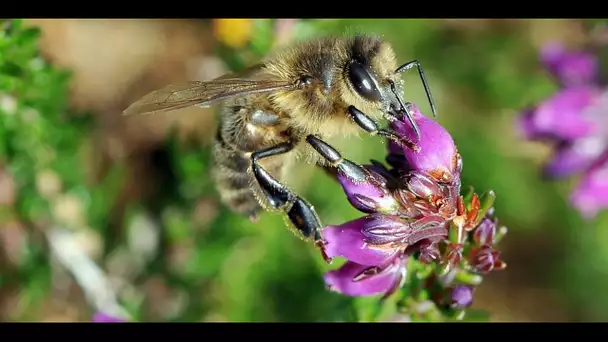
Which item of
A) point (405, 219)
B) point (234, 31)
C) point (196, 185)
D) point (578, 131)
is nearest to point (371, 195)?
point (405, 219)

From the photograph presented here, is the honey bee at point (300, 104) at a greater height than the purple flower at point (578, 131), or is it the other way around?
the honey bee at point (300, 104)

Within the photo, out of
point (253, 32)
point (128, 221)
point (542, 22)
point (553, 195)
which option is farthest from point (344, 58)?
point (542, 22)

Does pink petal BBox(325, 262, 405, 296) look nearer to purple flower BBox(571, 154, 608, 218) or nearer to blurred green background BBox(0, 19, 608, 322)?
blurred green background BBox(0, 19, 608, 322)

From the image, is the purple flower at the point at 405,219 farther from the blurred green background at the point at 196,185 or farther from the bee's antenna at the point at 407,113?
the blurred green background at the point at 196,185

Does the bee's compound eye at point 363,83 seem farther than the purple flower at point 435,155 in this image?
Yes

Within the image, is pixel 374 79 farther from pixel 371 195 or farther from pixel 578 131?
pixel 578 131

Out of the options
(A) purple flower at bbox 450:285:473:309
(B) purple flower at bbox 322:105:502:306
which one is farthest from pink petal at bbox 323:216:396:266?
(A) purple flower at bbox 450:285:473:309

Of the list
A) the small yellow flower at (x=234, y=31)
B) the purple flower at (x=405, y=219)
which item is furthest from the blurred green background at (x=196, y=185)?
the purple flower at (x=405, y=219)
